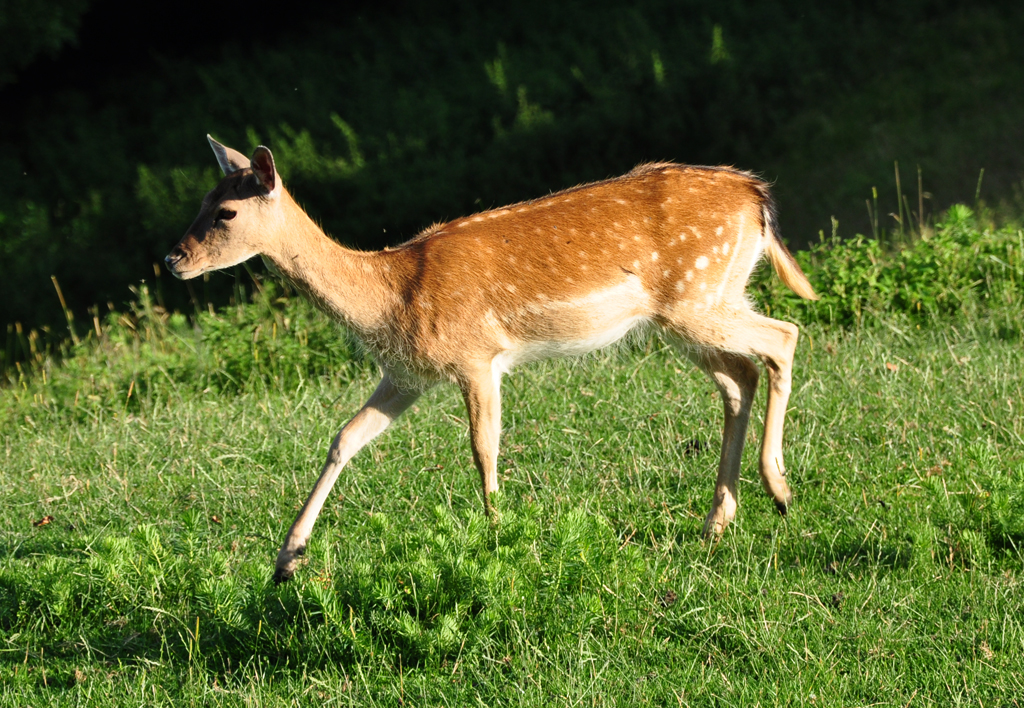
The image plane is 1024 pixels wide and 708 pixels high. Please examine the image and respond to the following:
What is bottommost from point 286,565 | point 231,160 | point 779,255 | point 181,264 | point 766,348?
point 766,348

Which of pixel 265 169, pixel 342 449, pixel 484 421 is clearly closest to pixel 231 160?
pixel 265 169

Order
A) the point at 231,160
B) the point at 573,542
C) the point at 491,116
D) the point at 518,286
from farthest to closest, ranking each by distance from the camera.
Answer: the point at 491,116 → the point at 231,160 → the point at 518,286 → the point at 573,542

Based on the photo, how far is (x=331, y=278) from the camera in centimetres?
500

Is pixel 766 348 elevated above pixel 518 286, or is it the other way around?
pixel 518 286

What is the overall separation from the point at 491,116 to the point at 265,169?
10.5m

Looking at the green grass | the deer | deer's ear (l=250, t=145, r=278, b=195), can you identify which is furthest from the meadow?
deer's ear (l=250, t=145, r=278, b=195)

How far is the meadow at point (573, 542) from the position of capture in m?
3.90

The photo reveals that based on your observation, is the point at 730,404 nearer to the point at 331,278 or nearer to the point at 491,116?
the point at 331,278

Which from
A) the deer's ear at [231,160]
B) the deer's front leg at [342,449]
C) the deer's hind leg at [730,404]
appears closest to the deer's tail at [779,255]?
the deer's hind leg at [730,404]

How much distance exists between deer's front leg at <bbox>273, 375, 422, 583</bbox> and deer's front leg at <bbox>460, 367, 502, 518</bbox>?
31 centimetres

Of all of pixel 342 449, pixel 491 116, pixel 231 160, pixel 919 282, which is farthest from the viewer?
pixel 491 116

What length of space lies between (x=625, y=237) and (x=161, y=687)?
272 centimetres

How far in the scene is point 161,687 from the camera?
4.02 metres

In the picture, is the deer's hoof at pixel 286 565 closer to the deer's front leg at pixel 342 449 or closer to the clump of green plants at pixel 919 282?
the deer's front leg at pixel 342 449
